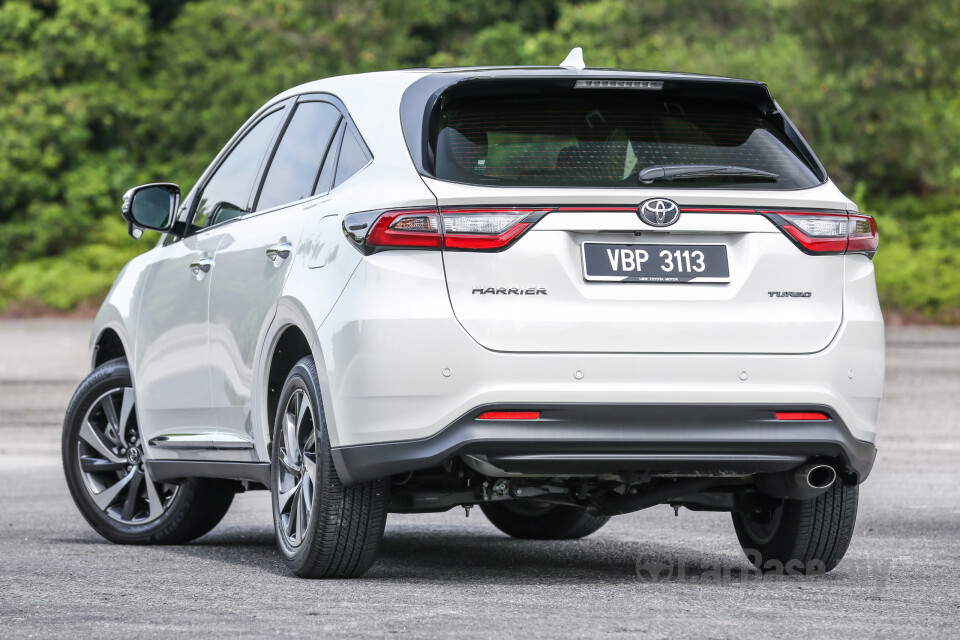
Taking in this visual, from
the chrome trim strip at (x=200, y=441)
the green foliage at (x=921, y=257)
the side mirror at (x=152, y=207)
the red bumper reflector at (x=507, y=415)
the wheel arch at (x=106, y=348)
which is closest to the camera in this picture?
the red bumper reflector at (x=507, y=415)

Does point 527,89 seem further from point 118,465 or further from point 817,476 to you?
point 118,465

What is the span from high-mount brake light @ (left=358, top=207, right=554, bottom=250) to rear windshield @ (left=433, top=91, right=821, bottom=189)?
0.14 metres

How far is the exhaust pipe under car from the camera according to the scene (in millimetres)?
5746

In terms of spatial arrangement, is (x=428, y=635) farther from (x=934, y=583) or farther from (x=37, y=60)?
(x=37, y=60)

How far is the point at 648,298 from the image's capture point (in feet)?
17.9

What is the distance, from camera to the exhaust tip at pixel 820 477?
573 cm

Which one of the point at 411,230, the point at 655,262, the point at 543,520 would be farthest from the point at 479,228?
the point at 543,520

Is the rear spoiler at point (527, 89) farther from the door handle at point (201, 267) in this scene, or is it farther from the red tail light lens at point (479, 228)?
the door handle at point (201, 267)

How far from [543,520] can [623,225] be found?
2.67 meters

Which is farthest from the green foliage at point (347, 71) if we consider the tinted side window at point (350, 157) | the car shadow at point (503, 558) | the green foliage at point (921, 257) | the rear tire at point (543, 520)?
the tinted side window at point (350, 157)

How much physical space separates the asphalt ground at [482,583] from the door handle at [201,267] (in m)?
1.16

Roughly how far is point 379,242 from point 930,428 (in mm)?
10468

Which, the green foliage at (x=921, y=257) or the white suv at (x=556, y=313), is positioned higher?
the white suv at (x=556, y=313)

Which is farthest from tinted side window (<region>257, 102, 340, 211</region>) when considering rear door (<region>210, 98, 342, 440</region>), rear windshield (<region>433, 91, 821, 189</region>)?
rear windshield (<region>433, 91, 821, 189</region>)
